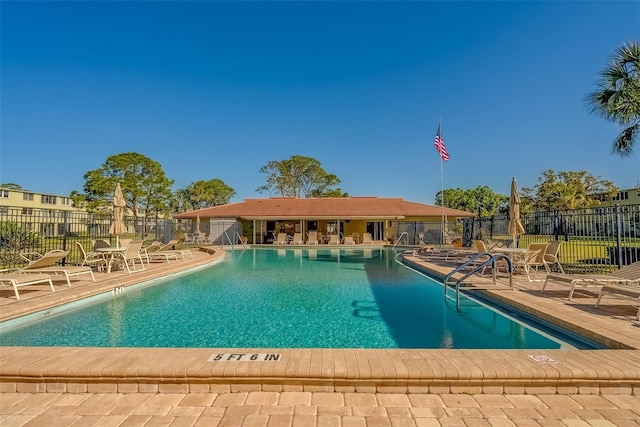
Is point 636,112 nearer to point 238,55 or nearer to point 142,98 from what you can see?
point 238,55

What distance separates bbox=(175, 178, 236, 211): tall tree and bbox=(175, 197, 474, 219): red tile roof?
86.0ft

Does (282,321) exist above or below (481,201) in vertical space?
below

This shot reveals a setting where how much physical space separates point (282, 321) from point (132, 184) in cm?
4180

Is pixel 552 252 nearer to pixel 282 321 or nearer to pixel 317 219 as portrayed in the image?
pixel 282 321

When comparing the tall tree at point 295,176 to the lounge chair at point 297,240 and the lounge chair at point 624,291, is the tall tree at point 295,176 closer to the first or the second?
the lounge chair at point 297,240

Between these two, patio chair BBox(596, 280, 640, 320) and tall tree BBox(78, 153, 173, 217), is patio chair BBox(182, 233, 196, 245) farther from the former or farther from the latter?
patio chair BBox(596, 280, 640, 320)

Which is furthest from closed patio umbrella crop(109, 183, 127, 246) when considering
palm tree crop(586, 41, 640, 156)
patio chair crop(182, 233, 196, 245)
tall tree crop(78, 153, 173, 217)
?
tall tree crop(78, 153, 173, 217)

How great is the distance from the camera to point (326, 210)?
97.1ft

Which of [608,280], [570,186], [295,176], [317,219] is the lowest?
[608,280]

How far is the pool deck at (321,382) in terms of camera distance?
2.64m

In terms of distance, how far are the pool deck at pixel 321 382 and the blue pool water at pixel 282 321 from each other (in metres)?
1.61

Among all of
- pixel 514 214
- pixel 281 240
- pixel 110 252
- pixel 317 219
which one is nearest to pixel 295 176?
pixel 317 219

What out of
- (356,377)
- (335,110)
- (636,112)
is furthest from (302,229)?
(356,377)

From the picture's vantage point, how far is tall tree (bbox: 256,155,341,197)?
162 ft
